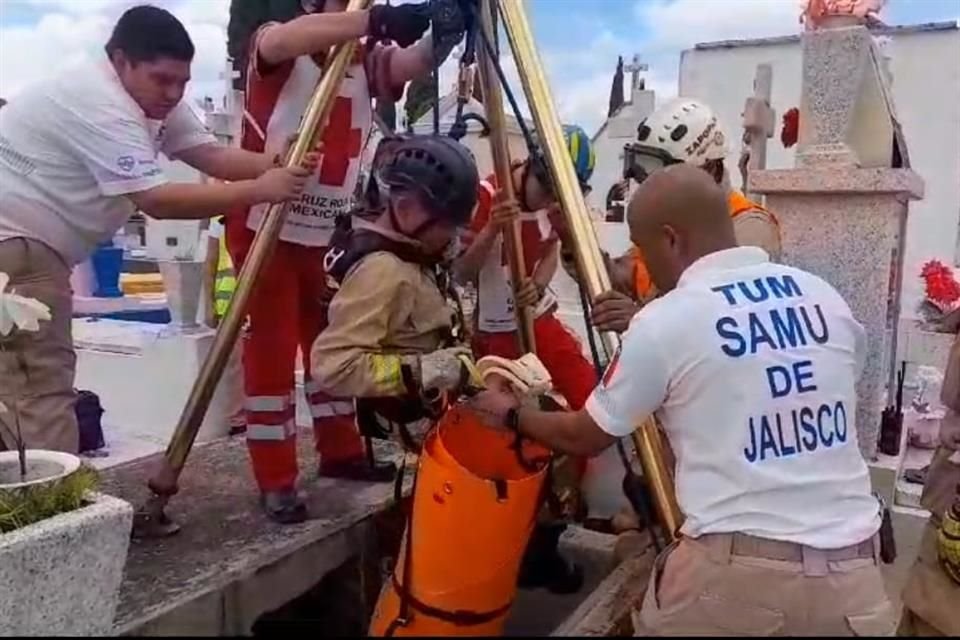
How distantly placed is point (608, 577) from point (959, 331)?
1596 mm

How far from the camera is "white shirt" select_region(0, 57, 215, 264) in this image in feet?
10.9

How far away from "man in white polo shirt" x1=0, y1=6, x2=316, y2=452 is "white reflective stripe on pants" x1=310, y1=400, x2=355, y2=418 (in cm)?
109

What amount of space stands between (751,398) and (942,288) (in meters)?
4.29

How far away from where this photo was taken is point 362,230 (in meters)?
3.63

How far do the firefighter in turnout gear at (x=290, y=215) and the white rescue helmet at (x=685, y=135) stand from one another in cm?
99

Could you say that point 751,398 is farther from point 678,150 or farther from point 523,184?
point 523,184

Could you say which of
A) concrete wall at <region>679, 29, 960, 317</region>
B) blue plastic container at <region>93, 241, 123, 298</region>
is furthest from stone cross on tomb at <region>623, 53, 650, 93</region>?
blue plastic container at <region>93, 241, 123, 298</region>

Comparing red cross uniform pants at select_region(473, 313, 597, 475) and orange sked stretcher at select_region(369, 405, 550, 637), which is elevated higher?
red cross uniform pants at select_region(473, 313, 597, 475)

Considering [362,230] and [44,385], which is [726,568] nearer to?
[362,230]

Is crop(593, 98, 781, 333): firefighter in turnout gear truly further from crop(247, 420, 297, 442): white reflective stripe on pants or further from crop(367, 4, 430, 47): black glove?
crop(247, 420, 297, 442): white reflective stripe on pants

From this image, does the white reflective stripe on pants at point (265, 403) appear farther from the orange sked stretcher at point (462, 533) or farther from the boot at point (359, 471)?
the orange sked stretcher at point (462, 533)

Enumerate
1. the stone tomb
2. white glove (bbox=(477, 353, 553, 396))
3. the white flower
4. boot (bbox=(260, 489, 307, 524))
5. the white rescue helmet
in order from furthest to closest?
the stone tomb < the white rescue helmet < boot (bbox=(260, 489, 307, 524)) < white glove (bbox=(477, 353, 553, 396)) < the white flower

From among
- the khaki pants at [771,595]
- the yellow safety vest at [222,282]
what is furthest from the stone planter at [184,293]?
the khaki pants at [771,595]

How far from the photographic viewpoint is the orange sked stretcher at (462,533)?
10.3 feet
